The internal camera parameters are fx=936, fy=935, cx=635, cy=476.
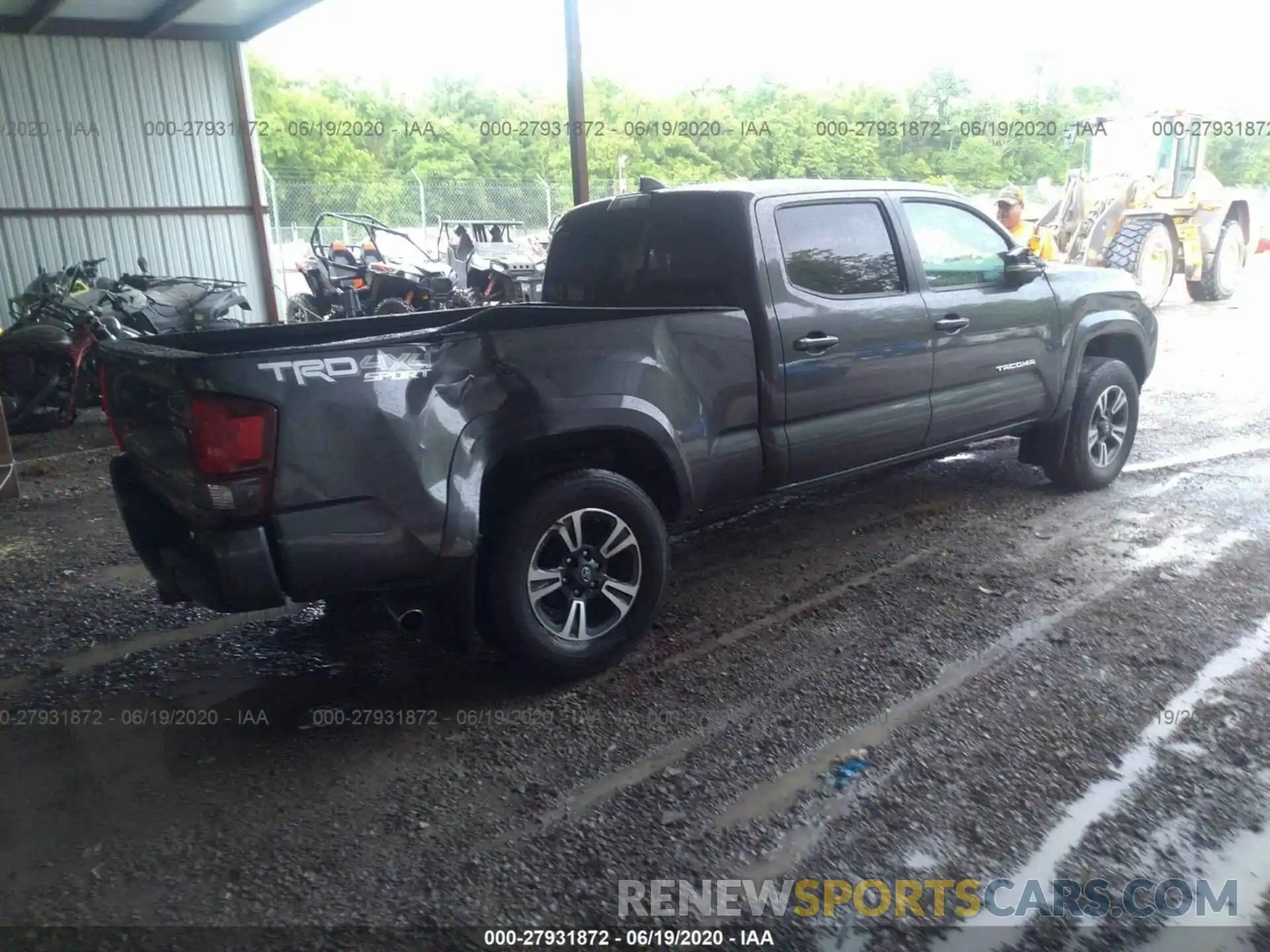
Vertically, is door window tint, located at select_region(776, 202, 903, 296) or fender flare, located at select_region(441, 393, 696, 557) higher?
door window tint, located at select_region(776, 202, 903, 296)

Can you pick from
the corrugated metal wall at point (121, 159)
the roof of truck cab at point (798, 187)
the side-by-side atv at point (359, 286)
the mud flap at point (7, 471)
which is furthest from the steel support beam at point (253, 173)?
the roof of truck cab at point (798, 187)

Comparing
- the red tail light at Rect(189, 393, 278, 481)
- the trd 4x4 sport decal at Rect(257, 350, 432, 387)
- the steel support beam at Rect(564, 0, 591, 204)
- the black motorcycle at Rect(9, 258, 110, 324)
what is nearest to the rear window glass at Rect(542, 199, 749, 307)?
the trd 4x4 sport decal at Rect(257, 350, 432, 387)

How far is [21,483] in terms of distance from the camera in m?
6.71

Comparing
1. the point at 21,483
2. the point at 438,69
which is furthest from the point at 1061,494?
the point at 438,69

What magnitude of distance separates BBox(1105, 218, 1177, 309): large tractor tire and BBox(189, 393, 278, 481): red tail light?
12.4m

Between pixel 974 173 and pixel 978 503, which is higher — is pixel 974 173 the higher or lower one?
the higher one

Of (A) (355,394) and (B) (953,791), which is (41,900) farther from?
(B) (953,791)

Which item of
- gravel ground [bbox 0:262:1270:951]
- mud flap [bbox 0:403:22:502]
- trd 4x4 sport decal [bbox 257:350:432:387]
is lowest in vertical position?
gravel ground [bbox 0:262:1270:951]

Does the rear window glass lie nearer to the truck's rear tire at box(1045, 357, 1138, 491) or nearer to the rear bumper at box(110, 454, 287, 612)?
the rear bumper at box(110, 454, 287, 612)

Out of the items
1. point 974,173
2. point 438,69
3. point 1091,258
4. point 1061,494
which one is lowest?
point 1061,494

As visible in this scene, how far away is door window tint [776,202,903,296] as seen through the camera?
13.6ft

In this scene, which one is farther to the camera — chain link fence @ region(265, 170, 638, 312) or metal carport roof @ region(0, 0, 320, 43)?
chain link fence @ region(265, 170, 638, 312)

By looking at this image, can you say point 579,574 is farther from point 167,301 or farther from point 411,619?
point 167,301

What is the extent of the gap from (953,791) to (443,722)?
1737 mm
